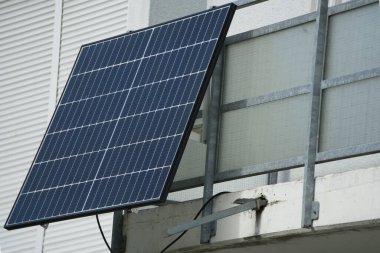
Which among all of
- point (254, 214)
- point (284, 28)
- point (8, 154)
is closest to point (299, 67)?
point (284, 28)

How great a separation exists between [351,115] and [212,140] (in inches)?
66.6

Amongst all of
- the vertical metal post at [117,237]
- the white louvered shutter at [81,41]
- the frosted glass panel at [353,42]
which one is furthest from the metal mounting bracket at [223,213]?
the white louvered shutter at [81,41]

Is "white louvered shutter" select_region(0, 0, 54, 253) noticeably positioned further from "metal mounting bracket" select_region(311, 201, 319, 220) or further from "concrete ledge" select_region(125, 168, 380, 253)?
"metal mounting bracket" select_region(311, 201, 319, 220)

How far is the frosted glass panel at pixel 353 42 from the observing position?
15023 millimetres

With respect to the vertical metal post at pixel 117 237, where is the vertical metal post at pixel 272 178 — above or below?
above

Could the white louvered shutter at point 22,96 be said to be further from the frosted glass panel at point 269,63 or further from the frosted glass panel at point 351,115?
the frosted glass panel at point 351,115

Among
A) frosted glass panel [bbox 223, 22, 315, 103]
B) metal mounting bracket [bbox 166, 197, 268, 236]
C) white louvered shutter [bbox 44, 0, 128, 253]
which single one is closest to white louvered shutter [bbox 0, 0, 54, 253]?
white louvered shutter [bbox 44, 0, 128, 253]

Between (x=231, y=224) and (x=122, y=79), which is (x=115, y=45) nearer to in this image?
(x=122, y=79)

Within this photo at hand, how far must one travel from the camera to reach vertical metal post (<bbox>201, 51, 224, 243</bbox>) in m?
15.8

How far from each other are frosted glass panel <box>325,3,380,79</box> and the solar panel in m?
1.08

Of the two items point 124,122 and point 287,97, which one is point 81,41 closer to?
point 124,122

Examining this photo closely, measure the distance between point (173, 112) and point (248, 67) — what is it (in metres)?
1.07

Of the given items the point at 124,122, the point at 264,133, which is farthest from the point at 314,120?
the point at 124,122

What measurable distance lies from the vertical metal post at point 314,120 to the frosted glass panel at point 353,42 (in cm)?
8
